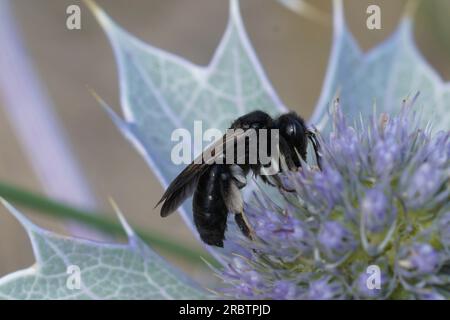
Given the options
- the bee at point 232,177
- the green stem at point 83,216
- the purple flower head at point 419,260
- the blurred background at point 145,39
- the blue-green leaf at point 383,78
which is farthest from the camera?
the blurred background at point 145,39

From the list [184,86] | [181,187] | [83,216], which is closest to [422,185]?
[181,187]

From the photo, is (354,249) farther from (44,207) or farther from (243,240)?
(44,207)

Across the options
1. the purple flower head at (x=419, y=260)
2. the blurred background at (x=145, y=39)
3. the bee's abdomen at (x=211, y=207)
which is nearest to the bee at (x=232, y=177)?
the bee's abdomen at (x=211, y=207)

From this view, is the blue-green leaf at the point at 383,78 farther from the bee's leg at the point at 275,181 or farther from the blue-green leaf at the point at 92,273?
the blue-green leaf at the point at 92,273

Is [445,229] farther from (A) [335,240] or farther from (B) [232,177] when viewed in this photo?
(B) [232,177]

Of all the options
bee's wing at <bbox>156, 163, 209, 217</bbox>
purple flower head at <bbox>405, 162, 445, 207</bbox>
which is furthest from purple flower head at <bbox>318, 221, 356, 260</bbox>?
bee's wing at <bbox>156, 163, 209, 217</bbox>

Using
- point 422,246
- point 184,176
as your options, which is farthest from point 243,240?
point 422,246

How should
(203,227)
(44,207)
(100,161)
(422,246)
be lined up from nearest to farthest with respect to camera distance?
(422,246) → (203,227) → (44,207) → (100,161)
